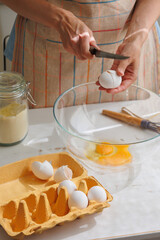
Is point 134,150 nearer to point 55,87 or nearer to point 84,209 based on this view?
point 84,209

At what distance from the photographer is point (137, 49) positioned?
1.13 meters

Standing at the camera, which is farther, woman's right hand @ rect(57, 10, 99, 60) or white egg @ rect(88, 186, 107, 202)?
woman's right hand @ rect(57, 10, 99, 60)

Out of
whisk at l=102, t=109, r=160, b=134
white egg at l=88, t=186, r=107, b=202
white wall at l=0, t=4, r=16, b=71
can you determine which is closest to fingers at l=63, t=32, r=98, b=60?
whisk at l=102, t=109, r=160, b=134

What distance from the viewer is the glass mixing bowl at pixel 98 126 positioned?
3.00 ft

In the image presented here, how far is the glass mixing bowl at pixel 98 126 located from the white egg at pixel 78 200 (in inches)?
6.9

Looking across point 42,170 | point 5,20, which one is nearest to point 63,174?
point 42,170

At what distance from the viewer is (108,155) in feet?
3.01

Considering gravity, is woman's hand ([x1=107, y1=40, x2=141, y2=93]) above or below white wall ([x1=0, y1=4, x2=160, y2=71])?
above

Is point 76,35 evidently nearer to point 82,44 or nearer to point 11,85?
point 82,44

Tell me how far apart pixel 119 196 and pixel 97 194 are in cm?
11

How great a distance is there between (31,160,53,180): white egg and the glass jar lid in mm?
206

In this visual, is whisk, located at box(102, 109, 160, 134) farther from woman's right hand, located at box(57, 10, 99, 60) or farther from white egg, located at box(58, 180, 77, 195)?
white egg, located at box(58, 180, 77, 195)

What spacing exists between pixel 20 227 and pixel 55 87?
687 millimetres

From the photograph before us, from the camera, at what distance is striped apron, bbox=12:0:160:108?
1.19 m
